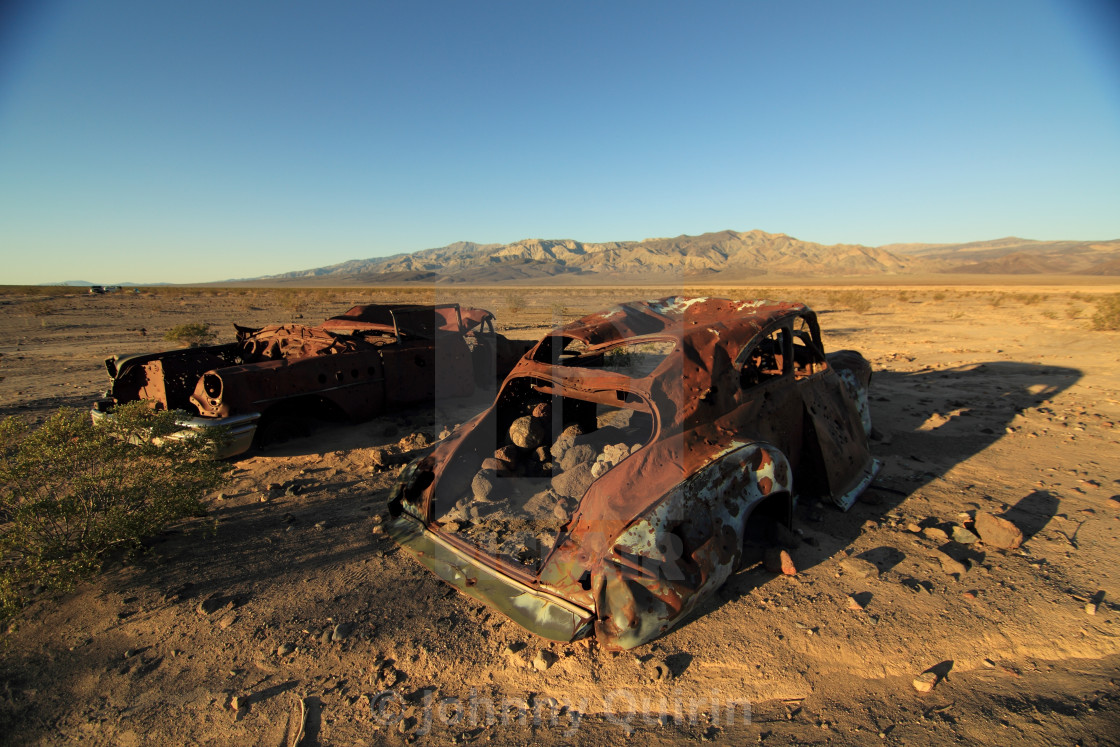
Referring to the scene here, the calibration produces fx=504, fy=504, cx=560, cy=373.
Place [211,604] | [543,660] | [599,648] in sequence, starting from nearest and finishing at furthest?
[543,660], [599,648], [211,604]

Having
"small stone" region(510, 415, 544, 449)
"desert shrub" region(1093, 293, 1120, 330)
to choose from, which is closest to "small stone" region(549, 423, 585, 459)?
"small stone" region(510, 415, 544, 449)

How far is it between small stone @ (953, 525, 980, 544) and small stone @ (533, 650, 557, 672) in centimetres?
311

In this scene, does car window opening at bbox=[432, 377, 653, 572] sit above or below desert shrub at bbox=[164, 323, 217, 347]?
below

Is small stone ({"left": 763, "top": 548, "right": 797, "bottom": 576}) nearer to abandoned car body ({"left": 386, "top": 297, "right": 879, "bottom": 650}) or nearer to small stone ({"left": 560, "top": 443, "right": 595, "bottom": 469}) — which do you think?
abandoned car body ({"left": 386, "top": 297, "right": 879, "bottom": 650})

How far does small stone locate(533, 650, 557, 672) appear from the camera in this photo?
8.99 feet

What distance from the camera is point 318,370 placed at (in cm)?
618

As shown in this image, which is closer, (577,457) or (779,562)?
(779,562)

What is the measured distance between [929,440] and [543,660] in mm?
5360

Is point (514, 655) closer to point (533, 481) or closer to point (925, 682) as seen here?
point (533, 481)

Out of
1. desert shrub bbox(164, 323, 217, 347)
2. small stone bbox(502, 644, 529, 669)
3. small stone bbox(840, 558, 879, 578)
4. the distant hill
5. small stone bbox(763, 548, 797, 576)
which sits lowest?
small stone bbox(502, 644, 529, 669)

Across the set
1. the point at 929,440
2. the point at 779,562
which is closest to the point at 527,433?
the point at 779,562

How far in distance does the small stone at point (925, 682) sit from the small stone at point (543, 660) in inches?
71.3

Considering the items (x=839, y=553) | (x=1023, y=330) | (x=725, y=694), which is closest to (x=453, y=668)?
(x=725, y=694)

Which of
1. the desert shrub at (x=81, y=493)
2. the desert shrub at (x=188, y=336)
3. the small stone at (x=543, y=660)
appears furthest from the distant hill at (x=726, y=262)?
the small stone at (x=543, y=660)
